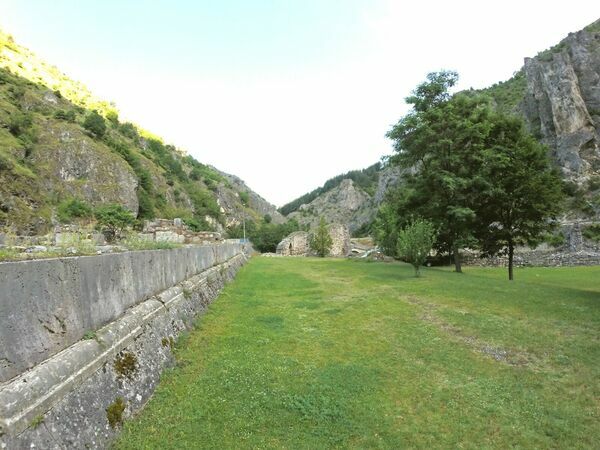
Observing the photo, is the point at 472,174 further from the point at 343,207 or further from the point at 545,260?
the point at 343,207

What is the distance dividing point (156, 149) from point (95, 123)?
49.3m

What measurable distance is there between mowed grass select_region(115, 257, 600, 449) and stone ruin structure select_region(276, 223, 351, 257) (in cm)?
4175

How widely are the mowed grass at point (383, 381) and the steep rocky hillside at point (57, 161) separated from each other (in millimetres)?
36362

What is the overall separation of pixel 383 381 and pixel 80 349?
3.98 m

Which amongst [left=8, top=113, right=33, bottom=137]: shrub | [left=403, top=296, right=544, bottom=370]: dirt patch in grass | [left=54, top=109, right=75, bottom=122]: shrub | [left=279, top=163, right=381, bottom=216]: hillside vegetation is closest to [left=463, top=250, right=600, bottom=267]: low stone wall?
[left=403, top=296, right=544, bottom=370]: dirt patch in grass

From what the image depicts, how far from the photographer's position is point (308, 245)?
55.5 meters

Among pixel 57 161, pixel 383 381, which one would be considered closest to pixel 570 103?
pixel 383 381

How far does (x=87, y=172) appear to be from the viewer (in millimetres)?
63594

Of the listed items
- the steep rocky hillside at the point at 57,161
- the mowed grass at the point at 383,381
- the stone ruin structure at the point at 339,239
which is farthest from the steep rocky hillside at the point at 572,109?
the steep rocky hillside at the point at 57,161

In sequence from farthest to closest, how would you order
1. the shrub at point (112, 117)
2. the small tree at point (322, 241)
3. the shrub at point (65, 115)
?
the shrub at point (112, 117)
the shrub at point (65, 115)
the small tree at point (322, 241)

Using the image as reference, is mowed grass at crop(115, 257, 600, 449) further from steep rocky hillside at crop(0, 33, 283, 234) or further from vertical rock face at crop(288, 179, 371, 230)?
vertical rock face at crop(288, 179, 371, 230)

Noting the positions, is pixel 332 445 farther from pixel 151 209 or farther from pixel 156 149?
pixel 156 149

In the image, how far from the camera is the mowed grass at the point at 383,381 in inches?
162

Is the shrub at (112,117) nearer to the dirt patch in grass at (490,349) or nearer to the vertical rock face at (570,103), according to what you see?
the vertical rock face at (570,103)
